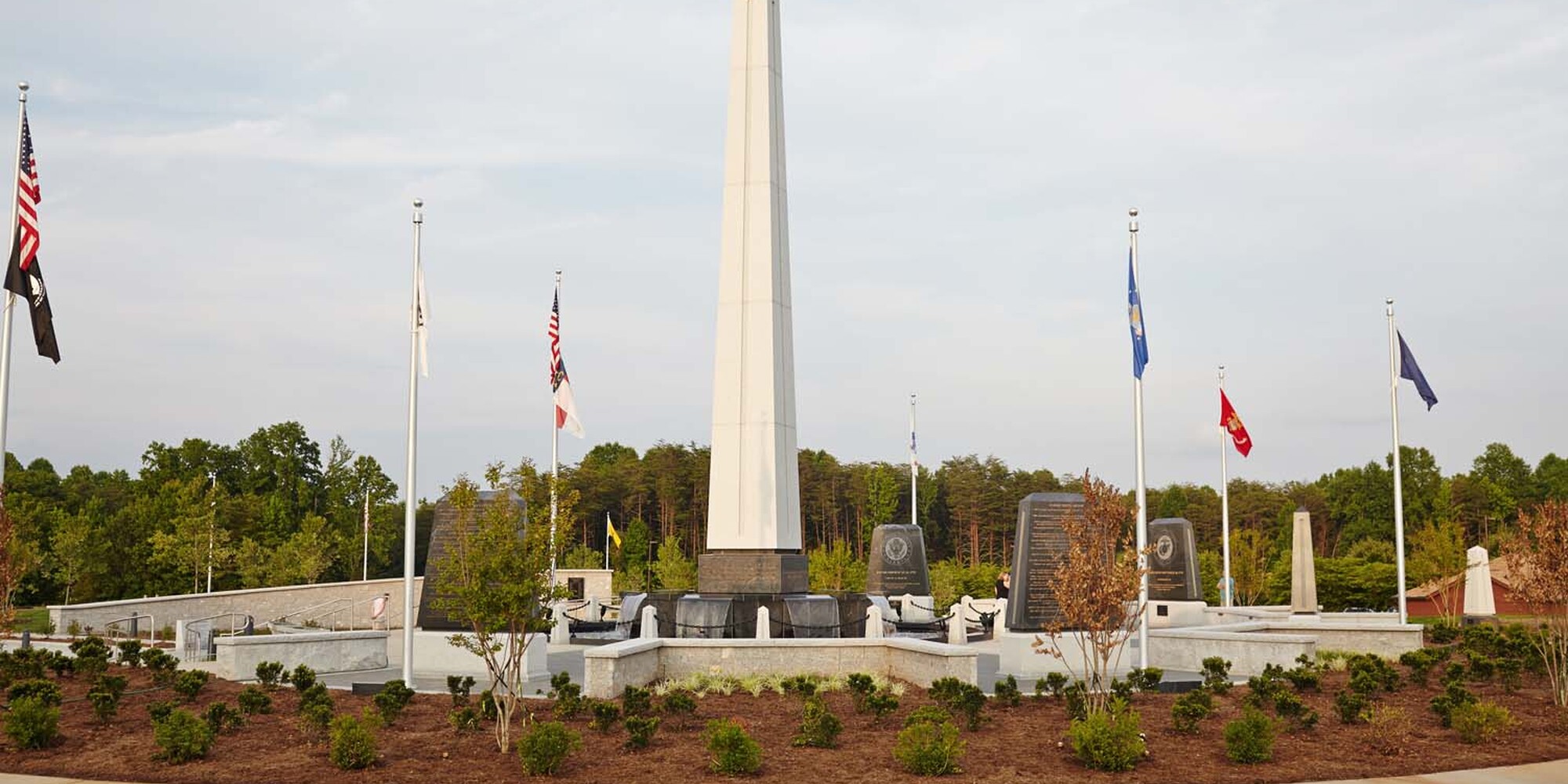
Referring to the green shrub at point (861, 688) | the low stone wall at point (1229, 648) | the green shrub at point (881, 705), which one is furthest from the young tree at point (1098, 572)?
the low stone wall at point (1229, 648)

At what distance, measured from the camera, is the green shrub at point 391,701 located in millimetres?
14227

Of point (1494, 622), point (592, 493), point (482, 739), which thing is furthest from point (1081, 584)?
point (592, 493)

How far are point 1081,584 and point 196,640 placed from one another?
52.6 ft

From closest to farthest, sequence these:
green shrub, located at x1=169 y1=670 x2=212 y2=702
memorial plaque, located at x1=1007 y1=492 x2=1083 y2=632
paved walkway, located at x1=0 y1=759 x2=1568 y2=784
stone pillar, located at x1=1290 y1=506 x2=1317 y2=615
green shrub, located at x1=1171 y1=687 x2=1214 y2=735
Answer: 1. paved walkway, located at x1=0 y1=759 x2=1568 y2=784
2. green shrub, located at x1=1171 y1=687 x2=1214 y2=735
3. green shrub, located at x1=169 y1=670 x2=212 y2=702
4. memorial plaque, located at x1=1007 y1=492 x2=1083 y2=632
5. stone pillar, located at x1=1290 y1=506 x2=1317 y2=615

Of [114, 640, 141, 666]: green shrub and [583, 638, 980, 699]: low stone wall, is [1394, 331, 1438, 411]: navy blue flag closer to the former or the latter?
[583, 638, 980, 699]: low stone wall

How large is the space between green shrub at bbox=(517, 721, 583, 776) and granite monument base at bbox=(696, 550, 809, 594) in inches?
449

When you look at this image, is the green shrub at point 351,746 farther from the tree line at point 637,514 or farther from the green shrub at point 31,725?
the tree line at point 637,514

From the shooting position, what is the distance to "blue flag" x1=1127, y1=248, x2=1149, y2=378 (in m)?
20.1

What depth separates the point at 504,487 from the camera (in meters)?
14.4

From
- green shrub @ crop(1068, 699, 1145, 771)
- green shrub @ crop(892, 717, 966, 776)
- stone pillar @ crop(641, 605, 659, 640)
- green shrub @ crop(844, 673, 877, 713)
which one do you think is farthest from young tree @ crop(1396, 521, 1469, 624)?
green shrub @ crop(892, 717, 966, 776)

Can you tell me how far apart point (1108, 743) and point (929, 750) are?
180 centimetres

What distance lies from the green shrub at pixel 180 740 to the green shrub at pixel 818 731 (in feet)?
19.5

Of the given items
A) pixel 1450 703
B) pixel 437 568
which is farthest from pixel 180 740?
pixel 1450 703

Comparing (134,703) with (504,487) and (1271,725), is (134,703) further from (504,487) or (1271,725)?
(1271,725)
